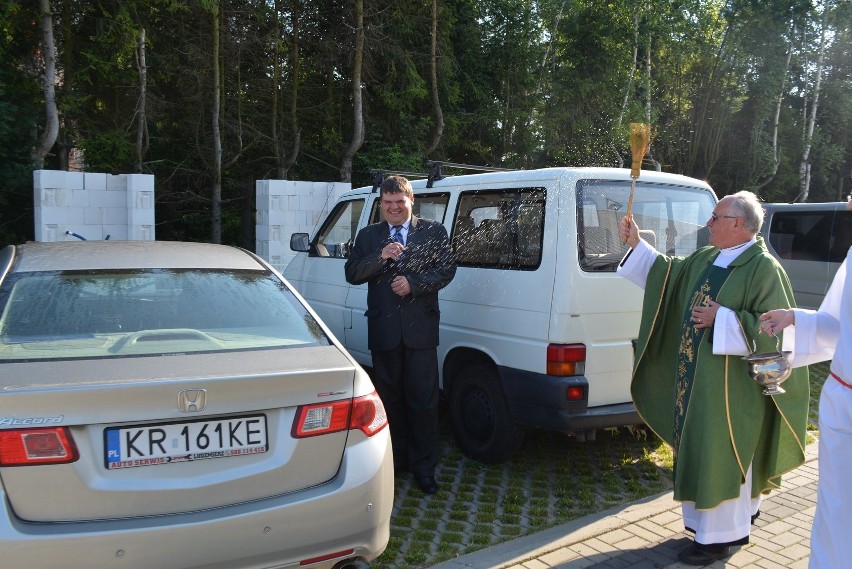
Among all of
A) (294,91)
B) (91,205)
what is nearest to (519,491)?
(91,205)

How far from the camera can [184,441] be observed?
101 inches

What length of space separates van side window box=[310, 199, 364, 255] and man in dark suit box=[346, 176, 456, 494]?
1603mm

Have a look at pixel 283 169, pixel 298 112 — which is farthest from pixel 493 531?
pixel 298 112

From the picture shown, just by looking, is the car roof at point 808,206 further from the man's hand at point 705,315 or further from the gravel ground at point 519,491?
the man's hand at point 705,315

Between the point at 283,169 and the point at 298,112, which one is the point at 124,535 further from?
the point at 298,112

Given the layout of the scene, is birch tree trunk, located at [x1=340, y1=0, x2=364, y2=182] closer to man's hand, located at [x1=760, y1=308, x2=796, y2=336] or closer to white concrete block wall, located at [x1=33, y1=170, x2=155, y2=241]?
white concrete block wall, located at [x1=33, y1=170, x2=155, y2=241]

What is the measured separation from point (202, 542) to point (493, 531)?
2.09 m

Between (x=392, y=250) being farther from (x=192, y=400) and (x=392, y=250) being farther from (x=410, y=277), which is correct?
(x=192, y=400)

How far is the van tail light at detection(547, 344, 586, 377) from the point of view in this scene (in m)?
4.50

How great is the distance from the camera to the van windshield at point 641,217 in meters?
4.66

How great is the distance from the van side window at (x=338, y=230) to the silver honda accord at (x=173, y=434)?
10.1ft

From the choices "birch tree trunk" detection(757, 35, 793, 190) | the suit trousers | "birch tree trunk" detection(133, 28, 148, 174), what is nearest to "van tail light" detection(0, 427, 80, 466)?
the suit trousers

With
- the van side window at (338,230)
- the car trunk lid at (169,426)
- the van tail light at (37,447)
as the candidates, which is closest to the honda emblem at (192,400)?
the car trunk lid at (169,426)

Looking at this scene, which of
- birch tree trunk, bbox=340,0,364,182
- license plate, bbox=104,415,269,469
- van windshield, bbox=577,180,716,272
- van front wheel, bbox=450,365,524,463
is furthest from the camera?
birch tree trunk, bbox=340,0,364,182
